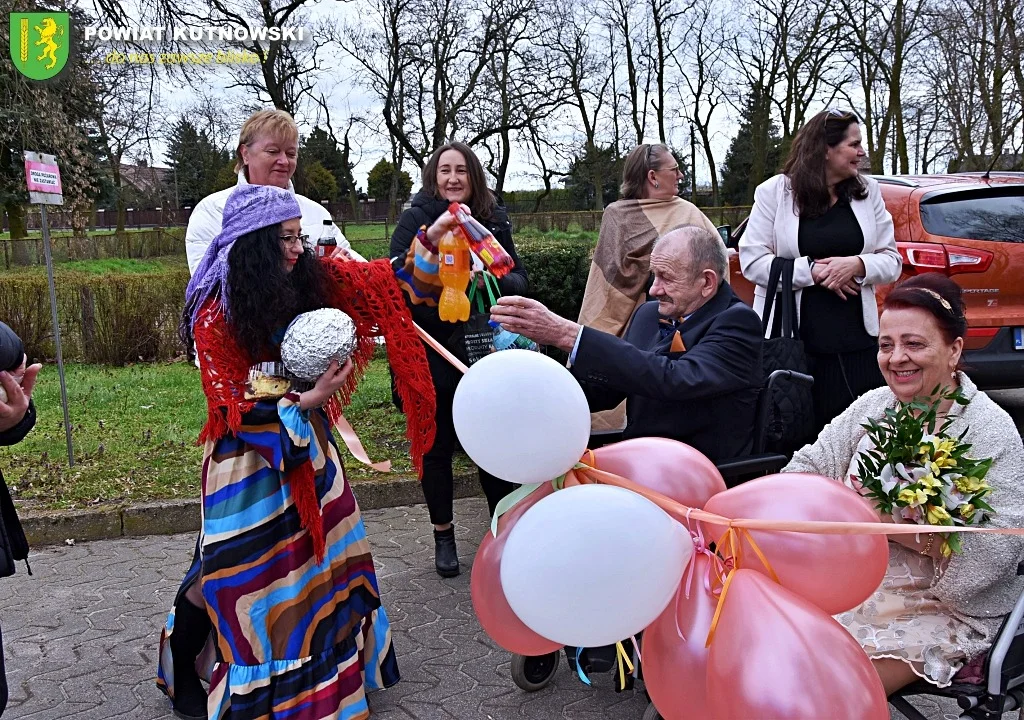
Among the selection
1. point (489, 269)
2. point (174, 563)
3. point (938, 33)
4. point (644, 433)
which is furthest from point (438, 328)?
point (938, 33)

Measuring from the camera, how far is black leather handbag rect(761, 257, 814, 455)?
3287mm

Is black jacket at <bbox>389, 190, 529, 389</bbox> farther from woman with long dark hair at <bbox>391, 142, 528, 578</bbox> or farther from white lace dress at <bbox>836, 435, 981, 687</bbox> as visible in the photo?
white lace dress at <bbox>836, 435, 981, 687</bbox>

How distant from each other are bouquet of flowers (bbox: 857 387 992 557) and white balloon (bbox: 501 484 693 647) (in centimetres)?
58

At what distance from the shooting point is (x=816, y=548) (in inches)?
68.2

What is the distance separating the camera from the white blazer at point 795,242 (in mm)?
3857

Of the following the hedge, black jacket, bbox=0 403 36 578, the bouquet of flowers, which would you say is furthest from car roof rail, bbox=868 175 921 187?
the hedge

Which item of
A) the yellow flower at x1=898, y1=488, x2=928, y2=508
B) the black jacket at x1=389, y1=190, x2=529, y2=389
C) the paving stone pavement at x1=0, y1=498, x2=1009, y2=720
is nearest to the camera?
the yellow flower at x1=898, y1=488, x2=928, y2=508

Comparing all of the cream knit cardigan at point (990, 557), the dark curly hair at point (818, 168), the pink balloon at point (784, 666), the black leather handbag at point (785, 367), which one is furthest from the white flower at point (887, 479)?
the dark curly hair at point (818, 168)

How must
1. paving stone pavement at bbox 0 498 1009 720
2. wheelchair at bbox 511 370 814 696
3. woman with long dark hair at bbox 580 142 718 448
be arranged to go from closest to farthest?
1. wheelchair at bbox 511 370 814 696
2. paving stone pavement at bbox 0 498 1009 720
3. woman with long dark hair at bbox 580 142 718 448

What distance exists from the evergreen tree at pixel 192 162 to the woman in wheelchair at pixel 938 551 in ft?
82.3

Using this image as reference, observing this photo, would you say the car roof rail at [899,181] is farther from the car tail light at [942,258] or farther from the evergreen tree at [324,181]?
the evergreen tree at [324,181]

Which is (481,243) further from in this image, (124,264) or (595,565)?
(124,264)

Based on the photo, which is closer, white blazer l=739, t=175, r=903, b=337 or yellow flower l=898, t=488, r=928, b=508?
yellow flower l=898, t=488, r=928, b=508

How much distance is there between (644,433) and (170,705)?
6.19 feet
